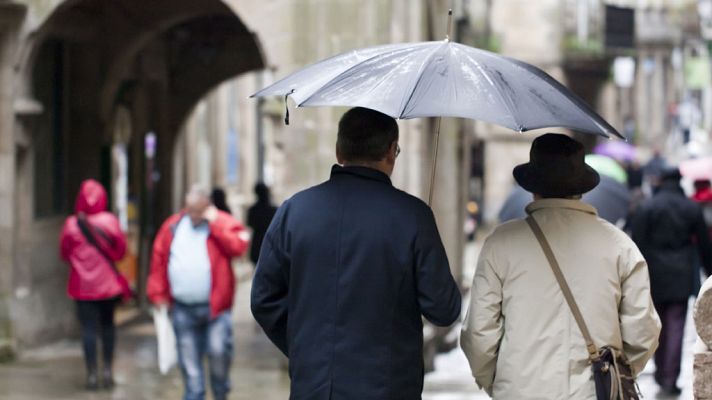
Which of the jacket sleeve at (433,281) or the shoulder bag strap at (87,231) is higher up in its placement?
the jacket sleeve at (433,281)

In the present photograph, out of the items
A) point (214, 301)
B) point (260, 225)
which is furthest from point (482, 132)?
point (214, 301)

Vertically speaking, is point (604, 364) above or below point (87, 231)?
above

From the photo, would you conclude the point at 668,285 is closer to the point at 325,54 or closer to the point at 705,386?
the point at 325,54

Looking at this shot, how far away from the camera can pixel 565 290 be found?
530 centimetres

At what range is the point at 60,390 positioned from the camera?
39.7 ft

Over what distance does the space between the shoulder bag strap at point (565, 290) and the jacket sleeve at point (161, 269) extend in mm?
4920

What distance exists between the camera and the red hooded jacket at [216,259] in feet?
32.7

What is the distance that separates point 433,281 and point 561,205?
0.61m

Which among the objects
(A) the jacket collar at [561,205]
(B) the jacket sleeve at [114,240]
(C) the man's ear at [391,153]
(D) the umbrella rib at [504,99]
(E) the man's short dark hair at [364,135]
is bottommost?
(B) the jacket sleeve at [114,240]

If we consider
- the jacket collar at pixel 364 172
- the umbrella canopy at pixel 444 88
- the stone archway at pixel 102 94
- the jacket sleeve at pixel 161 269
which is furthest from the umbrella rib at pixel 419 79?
the stone archway at pixel 102 94

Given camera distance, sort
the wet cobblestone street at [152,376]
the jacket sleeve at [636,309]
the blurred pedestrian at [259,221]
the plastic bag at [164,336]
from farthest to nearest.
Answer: the blurred pedestrian at [259,221] < the wet cobblestone street at [152,376] < the plastic bag at [164,336] < the jacket sleeve at [636,309]

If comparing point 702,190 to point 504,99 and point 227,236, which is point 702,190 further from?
point 504,99

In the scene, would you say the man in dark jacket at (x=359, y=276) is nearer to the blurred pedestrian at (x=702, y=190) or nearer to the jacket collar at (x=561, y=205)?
the jacket collar at (x=561, y=205)

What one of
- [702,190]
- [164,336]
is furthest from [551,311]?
[702,190]
